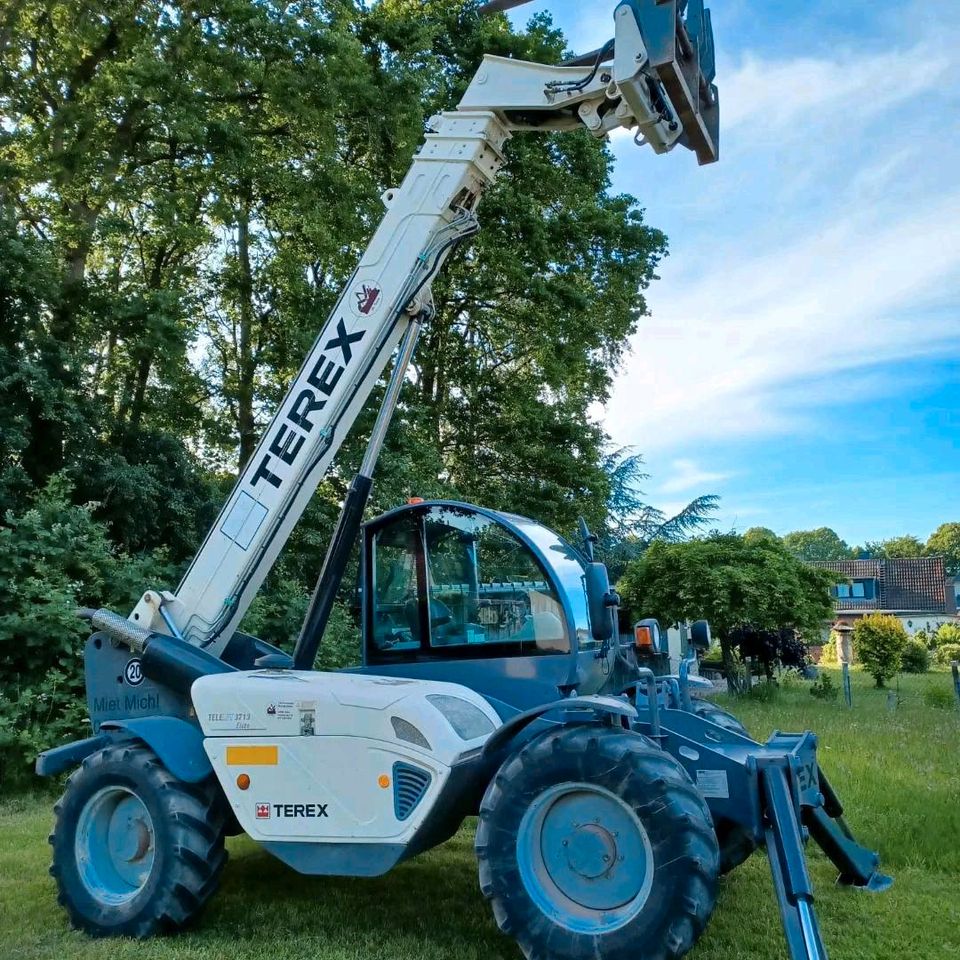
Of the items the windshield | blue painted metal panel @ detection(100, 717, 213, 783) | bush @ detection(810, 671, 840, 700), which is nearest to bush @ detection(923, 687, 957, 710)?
bush @ detection(810, 671, 840, 700)

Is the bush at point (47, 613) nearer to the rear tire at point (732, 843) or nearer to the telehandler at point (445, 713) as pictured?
the telehandler at point (445, 713)

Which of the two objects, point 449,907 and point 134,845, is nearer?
point 134,845

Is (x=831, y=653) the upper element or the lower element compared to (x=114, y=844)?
lower

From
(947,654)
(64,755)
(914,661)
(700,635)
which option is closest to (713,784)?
(700,635)

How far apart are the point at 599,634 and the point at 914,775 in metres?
4.22

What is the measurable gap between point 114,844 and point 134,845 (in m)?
0.15

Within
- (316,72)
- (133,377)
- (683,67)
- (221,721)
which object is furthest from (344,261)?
(221,721)

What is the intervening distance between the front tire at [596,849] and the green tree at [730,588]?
1172cm

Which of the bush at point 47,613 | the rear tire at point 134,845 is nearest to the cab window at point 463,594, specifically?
the rear tire at point 134,845

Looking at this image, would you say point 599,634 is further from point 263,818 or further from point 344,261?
point 344,261

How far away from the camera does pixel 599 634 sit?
5008mm

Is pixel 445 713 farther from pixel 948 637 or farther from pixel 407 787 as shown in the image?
pixel 948 637

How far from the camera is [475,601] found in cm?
518

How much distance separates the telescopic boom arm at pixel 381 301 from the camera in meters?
5.45
